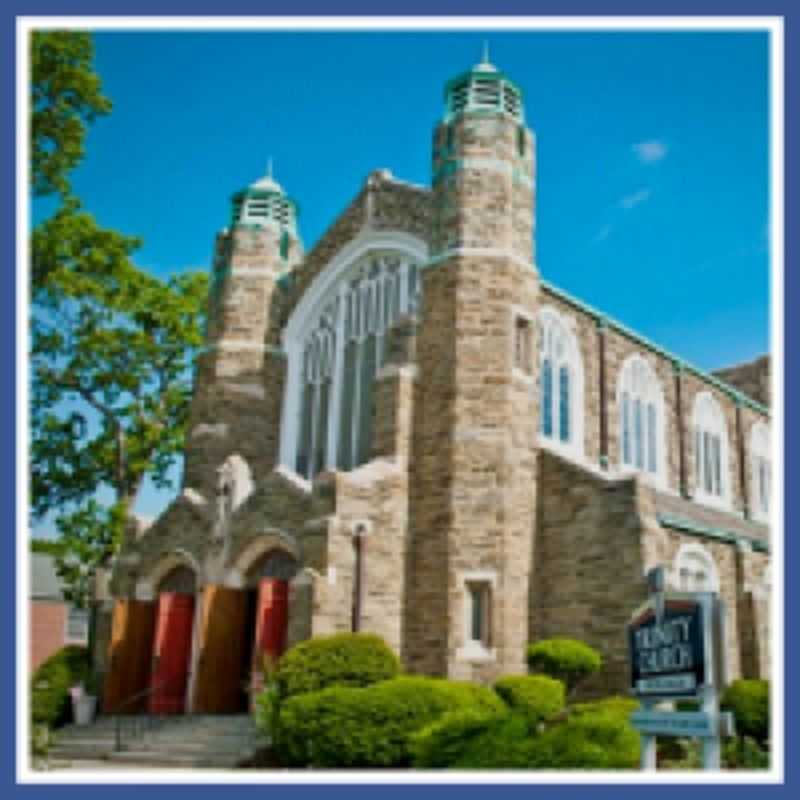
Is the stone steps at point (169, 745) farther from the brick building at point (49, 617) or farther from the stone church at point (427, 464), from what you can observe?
the brick building at point (49, 617)

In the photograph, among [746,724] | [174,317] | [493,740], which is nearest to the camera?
[493,740]

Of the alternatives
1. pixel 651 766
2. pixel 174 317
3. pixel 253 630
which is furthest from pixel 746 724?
pixel 174 317

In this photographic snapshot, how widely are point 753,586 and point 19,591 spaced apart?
49.2ft

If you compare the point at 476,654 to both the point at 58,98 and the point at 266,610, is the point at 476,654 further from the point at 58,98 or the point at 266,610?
the point at 58,98

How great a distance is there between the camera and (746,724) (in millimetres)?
14062

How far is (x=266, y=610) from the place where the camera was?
1684 centimetres

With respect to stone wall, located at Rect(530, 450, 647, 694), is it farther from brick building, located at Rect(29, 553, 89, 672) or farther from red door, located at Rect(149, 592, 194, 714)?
brick building, located at Rect(29, 553, 89, 672)

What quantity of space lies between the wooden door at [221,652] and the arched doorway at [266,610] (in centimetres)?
24

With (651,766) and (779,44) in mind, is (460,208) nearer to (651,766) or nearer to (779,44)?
(779,44)

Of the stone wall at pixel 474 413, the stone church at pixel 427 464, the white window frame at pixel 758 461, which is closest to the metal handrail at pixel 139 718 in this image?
the stone church at pixel 427 464

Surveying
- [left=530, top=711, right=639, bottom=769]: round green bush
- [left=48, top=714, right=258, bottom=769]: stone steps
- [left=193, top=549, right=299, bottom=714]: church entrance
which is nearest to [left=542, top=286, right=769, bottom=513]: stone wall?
[left=193, top=549, right=299, bottom=714]: church entrance

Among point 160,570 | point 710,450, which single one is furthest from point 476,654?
point 710,450

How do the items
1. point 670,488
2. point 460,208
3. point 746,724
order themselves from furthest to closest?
point 670,488 < point 460,208 < point 746,724

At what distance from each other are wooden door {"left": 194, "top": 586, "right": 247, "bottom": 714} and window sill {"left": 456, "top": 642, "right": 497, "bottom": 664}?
191 inches
